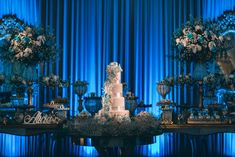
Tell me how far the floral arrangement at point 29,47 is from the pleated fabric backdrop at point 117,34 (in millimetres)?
1001

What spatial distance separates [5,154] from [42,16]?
2.70 meters

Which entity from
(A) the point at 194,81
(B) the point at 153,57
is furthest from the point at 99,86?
(A) the point at 194,81

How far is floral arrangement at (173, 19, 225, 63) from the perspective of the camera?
27.8ft

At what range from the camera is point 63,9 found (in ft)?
33.1

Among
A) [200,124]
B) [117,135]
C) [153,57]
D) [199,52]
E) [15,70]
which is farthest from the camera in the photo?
[153,57]

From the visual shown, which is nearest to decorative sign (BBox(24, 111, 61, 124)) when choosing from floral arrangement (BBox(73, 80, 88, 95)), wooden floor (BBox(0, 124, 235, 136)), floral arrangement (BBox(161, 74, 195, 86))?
wooden floor (BBox(0, 124, 235, 136))

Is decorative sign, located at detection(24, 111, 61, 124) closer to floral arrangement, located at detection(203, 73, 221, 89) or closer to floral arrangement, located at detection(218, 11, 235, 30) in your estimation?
floral arrangement, located at detection(203, 73, 221, 89)

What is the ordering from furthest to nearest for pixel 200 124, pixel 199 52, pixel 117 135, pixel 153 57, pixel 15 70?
pixel 153 57 < pixel 15 70 < pixel 199 52 < pixel 200 124 < pixel 117 135

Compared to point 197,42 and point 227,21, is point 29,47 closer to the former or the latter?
point 197,42

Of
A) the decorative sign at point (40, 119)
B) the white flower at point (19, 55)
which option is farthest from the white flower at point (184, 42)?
the white flower at point (19, 55)

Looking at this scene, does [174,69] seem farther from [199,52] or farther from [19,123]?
[19,123]

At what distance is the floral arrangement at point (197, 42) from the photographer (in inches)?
333

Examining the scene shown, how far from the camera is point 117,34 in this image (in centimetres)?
999

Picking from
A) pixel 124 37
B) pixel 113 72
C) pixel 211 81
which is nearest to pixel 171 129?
pixel 113 72
